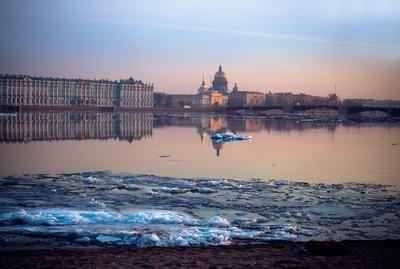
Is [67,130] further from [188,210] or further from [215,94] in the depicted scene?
[215,94]

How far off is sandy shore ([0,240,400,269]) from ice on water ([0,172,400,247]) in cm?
43

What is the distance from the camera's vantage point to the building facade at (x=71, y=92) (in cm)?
7081

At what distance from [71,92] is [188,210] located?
7709 centimetres

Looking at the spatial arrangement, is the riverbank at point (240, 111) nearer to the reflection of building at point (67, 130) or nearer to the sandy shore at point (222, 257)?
the reflection of building at point (67, 130)

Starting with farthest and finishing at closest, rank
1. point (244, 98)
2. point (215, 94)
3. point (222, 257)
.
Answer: point (244, 98) < point (215, 94) < point (222, 257)

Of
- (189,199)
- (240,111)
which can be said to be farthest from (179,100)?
(189,199)

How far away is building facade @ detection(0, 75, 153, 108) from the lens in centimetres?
7081

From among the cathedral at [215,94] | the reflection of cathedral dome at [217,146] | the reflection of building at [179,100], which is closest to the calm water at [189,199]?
the reflection of cathedral dome at [217,146]

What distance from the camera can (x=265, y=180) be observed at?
10.2 meters

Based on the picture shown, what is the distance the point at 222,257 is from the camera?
5031mm

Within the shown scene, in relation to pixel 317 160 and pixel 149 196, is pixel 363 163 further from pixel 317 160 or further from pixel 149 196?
pixel 149 196

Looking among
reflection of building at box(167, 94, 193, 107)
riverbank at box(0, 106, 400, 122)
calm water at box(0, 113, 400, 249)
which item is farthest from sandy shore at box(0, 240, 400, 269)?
reflection of building at box(167, 94, 193, 107)

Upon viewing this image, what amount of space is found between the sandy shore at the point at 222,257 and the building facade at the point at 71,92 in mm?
61648

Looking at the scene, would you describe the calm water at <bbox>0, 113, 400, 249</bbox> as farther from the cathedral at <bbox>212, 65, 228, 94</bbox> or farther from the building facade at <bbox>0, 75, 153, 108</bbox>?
the cathedral at <bbox>212, 65, 228, 94</bbox>
